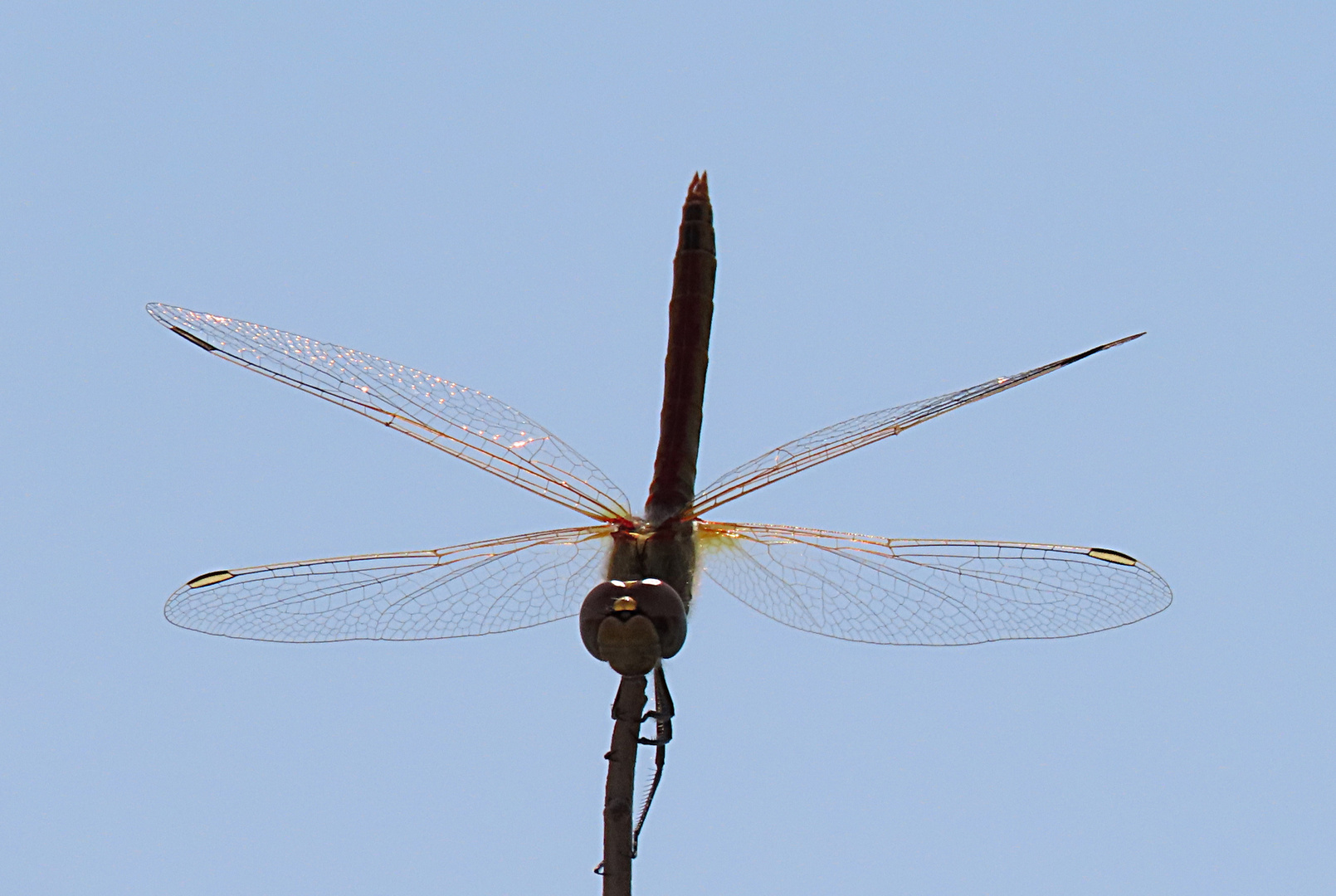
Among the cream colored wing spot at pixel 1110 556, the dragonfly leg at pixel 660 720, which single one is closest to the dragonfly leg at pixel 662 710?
the dragonfly leg at pixel 660 720

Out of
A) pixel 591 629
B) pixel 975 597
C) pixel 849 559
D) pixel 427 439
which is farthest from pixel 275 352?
pixel 975 597

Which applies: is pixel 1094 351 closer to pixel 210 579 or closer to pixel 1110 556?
pixel 1110 556

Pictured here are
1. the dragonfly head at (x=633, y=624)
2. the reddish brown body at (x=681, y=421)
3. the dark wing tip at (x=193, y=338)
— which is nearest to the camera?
the dragonfly head at (x=633, y=624)

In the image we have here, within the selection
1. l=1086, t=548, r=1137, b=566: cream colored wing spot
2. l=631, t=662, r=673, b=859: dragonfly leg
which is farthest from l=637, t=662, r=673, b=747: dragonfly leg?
l=1086, t=548, r=1137, b=566: cream colored wing spot

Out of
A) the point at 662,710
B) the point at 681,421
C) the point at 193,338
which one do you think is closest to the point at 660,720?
the point at 662,710

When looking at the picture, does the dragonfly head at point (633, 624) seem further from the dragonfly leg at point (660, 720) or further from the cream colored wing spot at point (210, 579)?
the cream colored wing spot at point (210, 579)

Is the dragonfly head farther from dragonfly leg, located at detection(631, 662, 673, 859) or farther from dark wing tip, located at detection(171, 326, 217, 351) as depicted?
dark wing tip, located at detection(171, 326, 217, 351)
